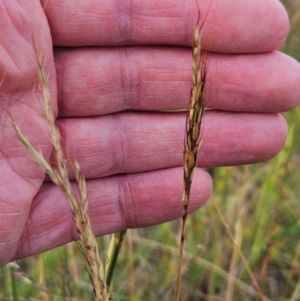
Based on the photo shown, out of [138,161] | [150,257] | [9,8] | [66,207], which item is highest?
[9,8]

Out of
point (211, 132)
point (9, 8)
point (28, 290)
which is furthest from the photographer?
point (28, 290)

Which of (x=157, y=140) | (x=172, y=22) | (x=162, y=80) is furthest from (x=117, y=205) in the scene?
(x=172, y=22)

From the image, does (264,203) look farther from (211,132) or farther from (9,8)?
(9,8)

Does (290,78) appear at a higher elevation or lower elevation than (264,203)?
higher

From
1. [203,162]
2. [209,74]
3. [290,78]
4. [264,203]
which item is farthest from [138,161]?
[264,203]

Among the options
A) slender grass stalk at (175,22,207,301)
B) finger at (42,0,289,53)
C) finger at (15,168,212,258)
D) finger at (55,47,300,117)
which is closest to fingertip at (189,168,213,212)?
finger at (15,168,212,258)

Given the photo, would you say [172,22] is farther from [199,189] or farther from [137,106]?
[199,189]

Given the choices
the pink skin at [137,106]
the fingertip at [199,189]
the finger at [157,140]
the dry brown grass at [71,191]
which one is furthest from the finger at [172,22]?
the dry brown grass at [71,191]

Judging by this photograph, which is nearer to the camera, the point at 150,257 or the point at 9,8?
the point at 9,8
